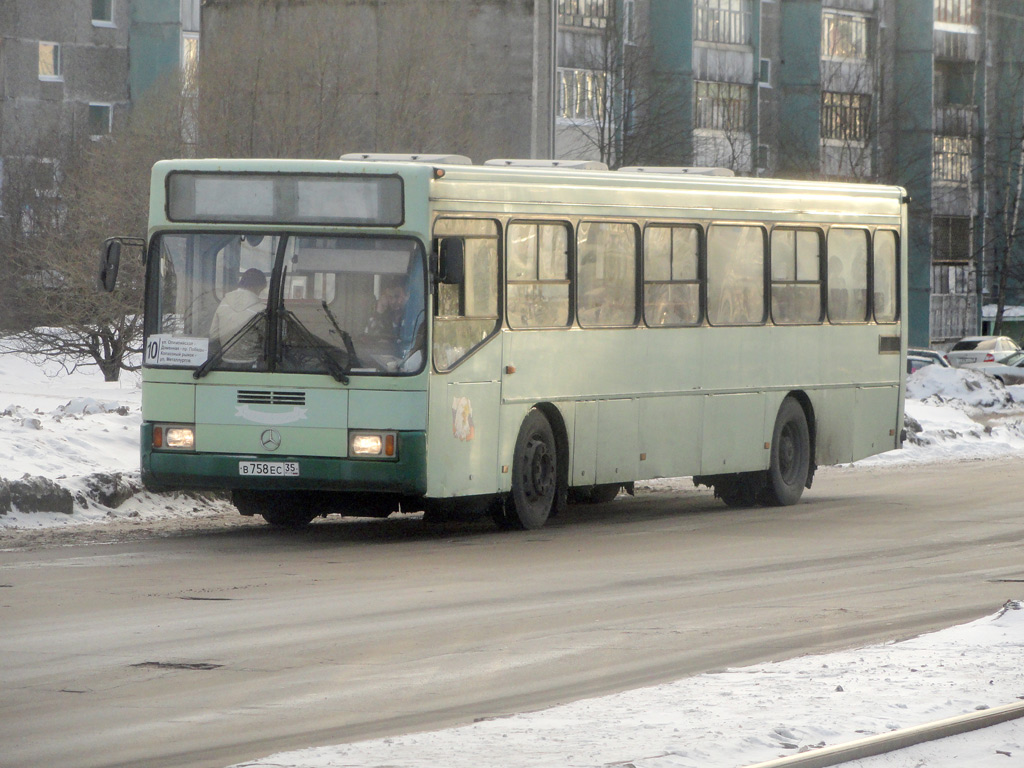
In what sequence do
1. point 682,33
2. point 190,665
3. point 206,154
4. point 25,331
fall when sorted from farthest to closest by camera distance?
point 682,33 < point 25,331 < point 206,154 < point 190,665

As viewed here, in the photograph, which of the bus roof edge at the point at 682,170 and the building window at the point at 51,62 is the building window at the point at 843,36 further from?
the bus roof edge at the point at 682,170

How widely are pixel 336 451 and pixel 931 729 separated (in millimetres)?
7424

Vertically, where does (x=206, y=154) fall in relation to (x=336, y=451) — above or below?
above

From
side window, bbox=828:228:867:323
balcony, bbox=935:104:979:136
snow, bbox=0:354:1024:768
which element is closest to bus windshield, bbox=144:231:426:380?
snow, bbox=0:354:1024:768

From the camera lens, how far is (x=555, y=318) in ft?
50.3

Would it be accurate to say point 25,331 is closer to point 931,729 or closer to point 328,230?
point 328,230

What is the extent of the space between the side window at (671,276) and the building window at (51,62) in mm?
54328

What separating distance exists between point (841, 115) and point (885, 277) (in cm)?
5036

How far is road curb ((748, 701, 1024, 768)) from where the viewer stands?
640 centimetres

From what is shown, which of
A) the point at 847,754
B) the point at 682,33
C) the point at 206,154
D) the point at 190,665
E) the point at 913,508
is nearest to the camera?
the point at 847,754

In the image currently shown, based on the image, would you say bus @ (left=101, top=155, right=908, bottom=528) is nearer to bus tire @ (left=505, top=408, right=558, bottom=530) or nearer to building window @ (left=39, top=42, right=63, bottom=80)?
bus tire @ (left=505, top=408, right=558, bottom=530)

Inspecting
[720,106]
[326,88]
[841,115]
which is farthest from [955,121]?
[326,88]

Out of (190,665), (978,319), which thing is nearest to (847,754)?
(190,665)

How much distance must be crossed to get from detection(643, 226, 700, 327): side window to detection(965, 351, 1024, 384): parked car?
36157mm
